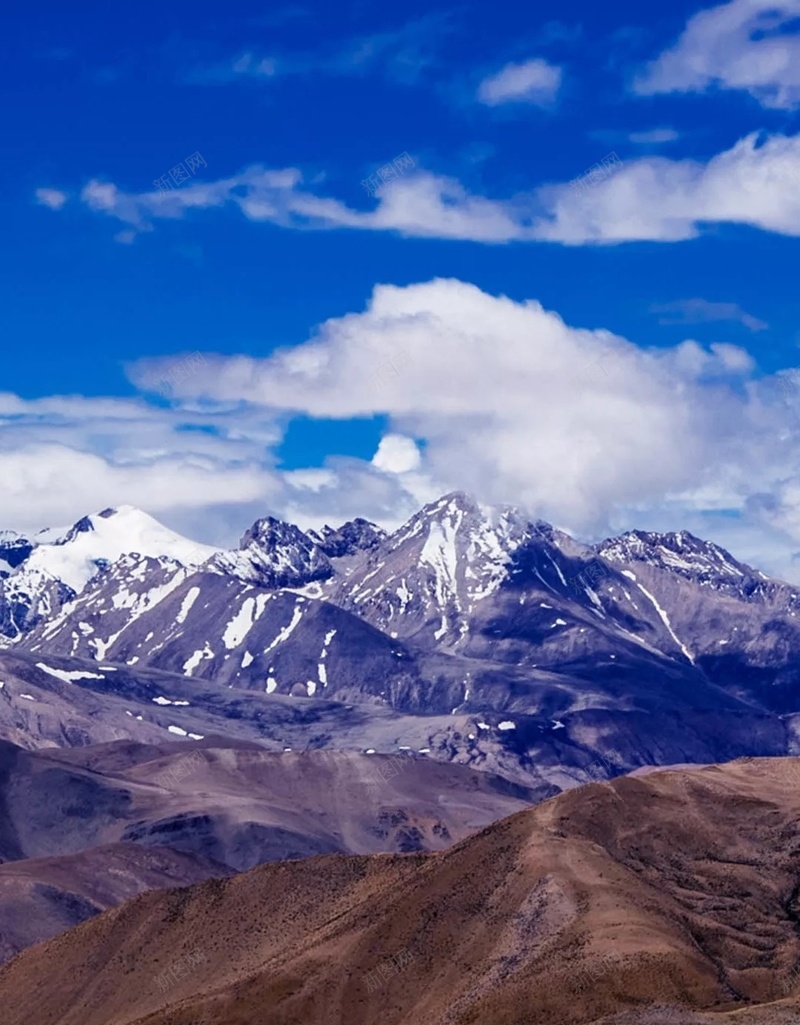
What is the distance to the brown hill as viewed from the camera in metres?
148

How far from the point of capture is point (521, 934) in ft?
537

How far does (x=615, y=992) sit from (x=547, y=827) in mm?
41780

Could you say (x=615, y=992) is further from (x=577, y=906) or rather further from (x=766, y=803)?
(x=766, y=803)

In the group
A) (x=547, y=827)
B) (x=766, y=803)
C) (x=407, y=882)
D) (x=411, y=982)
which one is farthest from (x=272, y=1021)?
(x=766, y=803)

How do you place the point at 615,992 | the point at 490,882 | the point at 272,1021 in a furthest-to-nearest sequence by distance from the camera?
the point at 490,882
the point at 272,1021
the point at 615,992

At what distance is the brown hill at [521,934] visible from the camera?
148250mm

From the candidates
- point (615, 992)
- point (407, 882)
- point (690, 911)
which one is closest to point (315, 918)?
point (407, 882)

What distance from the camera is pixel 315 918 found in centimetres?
19000

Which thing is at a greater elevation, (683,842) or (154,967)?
(683,842)

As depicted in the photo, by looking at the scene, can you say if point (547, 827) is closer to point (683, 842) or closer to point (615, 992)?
point (683, 842)

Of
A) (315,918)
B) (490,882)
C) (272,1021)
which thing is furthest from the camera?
(315,918)

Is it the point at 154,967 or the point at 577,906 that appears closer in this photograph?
the point at 577,906

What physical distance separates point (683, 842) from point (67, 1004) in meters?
62.9

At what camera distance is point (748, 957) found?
165500 millimetres
